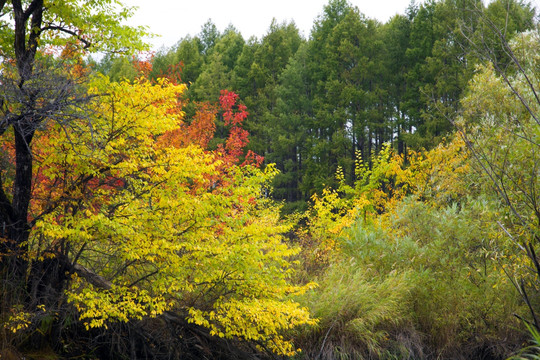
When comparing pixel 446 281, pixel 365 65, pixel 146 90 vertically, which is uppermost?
pixel 365 65

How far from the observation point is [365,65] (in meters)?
24.8

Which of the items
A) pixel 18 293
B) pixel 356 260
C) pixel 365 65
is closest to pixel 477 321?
pixel 356 260

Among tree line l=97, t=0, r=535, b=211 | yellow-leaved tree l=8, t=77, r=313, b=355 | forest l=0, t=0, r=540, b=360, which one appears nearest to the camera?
forest l=0, t=0, r=540, b=360

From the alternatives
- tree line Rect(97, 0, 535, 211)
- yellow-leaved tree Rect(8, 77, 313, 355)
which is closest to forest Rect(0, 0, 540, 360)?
yellow-leaved tree Rect(8, 77, 313, 355)

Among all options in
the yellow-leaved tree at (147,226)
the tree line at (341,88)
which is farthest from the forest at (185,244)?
the tree line at (341,88)

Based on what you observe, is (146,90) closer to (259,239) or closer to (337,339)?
(259,239)

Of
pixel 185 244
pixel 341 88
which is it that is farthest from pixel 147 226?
pixel 341 88

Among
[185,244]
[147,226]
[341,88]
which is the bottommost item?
[185,244]

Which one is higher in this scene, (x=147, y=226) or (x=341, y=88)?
(x=341, y=88)

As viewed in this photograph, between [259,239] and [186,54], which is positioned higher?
[186,54]

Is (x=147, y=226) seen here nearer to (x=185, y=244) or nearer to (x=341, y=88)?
(x=185, y=244)

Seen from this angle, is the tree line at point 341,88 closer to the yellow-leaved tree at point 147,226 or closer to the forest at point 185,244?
the forest at point 185,244

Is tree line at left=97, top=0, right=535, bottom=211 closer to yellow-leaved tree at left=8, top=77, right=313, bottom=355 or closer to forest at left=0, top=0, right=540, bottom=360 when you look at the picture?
forest at left=0, top=0, right=540, bottom=360

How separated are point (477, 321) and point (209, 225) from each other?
506cm
